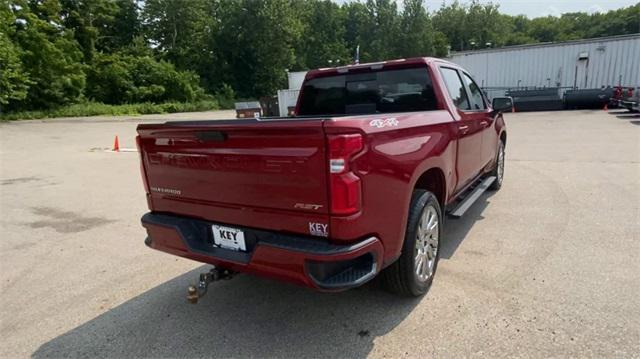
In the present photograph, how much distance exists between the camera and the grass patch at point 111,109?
28.7m

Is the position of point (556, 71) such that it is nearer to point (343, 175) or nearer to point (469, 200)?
point (469, 200)

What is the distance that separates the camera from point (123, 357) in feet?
9.20

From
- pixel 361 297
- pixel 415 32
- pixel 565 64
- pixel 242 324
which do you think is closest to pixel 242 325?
pixel 242 324

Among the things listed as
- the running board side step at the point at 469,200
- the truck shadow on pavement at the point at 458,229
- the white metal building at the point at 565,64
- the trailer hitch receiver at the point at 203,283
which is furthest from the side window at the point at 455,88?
the white metal building at the point at 565,64

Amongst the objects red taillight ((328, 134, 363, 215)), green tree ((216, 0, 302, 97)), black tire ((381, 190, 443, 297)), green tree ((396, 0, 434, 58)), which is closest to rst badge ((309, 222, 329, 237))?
red taillight ((328, 134, 363, 215))

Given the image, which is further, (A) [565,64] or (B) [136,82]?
(B) [136,82]

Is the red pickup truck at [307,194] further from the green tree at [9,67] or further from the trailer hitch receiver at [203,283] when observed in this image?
the green tree at [9,67]

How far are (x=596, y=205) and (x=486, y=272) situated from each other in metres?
2.91

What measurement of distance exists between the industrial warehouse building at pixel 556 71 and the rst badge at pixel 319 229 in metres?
21.3

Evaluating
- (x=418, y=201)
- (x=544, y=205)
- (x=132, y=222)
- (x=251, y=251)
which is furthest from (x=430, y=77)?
(x=132, y=222)

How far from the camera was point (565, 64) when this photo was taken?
85.5 feet

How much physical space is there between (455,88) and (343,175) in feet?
9.06

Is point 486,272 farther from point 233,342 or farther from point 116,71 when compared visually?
point 116,71

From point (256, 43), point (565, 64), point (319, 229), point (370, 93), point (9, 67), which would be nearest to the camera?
point (319, 229)
